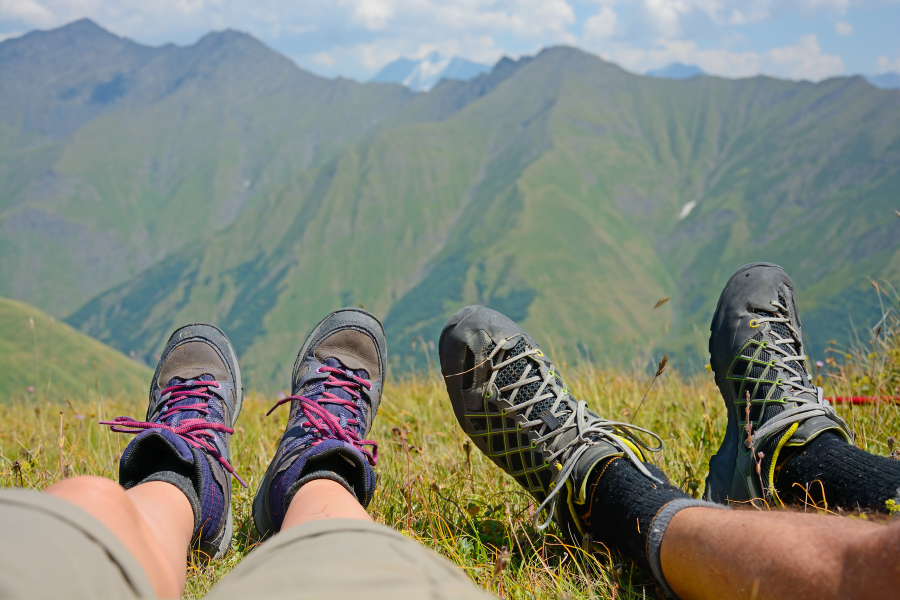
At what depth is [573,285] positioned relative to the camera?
6826 inches

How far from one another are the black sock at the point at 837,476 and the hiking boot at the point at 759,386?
5cm

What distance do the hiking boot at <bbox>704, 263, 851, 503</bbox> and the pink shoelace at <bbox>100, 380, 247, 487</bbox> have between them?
5.98ft

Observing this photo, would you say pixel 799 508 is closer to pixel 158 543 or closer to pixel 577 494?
pixel 577 494

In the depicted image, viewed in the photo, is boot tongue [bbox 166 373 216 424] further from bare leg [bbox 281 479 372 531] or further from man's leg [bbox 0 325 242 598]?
bare leg [bbox 281 479 372 531]

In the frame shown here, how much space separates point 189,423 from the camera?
2455mm

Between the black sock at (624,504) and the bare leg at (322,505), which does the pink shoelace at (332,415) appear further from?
the black sock at (624,504)

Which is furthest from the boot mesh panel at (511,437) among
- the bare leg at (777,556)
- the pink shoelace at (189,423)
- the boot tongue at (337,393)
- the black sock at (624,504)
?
the pink shoelace at (189,423)

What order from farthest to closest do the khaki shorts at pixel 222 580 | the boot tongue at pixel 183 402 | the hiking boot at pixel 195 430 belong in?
1. the boot tongue at pixel 183 402
2. the hiking boot at pixel 195 430
3. the khaki shorts at pixel 222 580

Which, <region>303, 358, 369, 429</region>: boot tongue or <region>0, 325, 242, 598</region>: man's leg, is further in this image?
<region>303, 358, 369, 429</region>: boot tongue

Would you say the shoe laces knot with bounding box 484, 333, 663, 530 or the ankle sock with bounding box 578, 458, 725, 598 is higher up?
the shoe laces knot with bounding box 484, 333, 663, 530

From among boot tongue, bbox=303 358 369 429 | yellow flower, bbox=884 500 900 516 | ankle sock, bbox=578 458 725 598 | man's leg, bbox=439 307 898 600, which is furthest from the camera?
boot tongue, bbox=303 358 369 429

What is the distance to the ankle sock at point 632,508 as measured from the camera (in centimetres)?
175

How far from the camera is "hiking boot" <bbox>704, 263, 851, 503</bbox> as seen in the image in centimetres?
217

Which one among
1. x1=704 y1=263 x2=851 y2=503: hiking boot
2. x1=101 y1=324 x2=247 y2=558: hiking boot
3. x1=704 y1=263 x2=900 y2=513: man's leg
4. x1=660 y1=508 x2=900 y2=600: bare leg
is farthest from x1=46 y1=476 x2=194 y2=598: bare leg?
x1=704 y1=263 x2=851 y2=503: hiking boot
